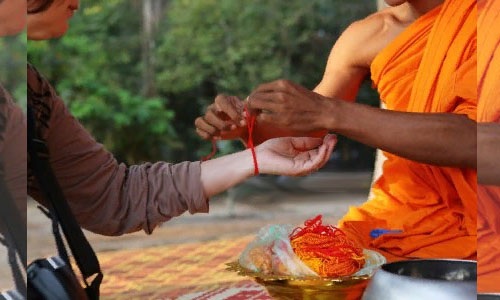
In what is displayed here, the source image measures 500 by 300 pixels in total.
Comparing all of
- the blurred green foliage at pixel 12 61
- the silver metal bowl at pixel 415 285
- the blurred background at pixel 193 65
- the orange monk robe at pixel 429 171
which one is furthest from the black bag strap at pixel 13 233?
the blurred background at pixel 193 65

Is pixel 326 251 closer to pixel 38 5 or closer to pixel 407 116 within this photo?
pixel 407 116

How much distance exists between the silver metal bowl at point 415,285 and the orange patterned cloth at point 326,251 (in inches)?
16.0

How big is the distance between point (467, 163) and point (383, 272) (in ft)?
2.42

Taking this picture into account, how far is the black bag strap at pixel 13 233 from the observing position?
1.46m

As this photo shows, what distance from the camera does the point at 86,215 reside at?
2.12 metres

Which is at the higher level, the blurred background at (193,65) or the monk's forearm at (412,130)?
the monk's forearm at (412,130)

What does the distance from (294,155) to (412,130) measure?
0.30 meters

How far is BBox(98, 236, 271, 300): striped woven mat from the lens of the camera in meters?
3.83

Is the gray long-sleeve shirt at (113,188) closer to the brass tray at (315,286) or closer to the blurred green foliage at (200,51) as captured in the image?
the brass tray at (315,286)

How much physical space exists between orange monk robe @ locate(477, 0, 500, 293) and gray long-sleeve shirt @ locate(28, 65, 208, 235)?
652 millimetres

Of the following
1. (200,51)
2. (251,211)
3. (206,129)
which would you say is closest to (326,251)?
(206,129)

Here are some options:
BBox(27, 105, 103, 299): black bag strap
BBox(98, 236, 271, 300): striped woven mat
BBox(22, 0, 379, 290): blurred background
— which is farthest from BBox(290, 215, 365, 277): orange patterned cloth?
BBox(22, 0, 379, 290): blurred background

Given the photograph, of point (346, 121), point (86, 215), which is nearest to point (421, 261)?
point (346, 121)

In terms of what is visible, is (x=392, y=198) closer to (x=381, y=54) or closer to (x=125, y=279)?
(x=381, y=54)
